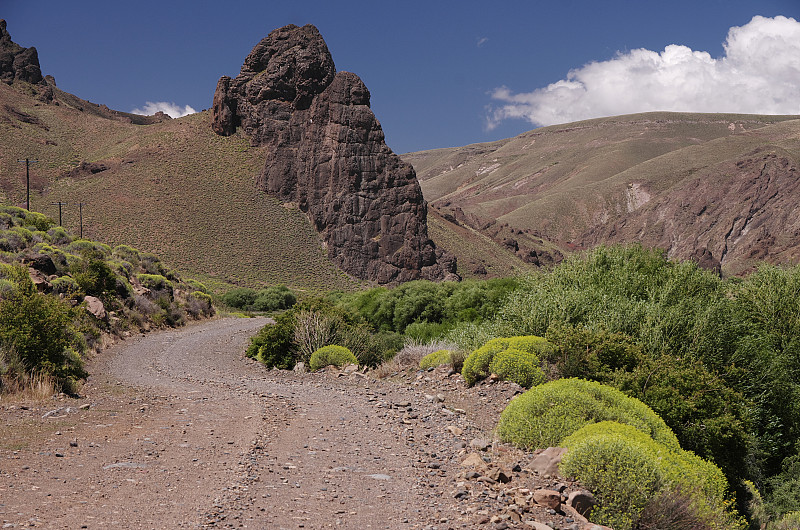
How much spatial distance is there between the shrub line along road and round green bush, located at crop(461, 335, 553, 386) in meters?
1.24

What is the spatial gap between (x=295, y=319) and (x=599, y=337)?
30.6 ft

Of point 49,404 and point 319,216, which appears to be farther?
point 319,216

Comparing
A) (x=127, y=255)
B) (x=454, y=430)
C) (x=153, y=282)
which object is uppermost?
(x=127, y=255)

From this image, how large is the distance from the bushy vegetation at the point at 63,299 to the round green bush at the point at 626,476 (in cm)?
922

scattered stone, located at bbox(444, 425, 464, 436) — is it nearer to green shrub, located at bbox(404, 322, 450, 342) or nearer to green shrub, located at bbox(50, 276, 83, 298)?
green shrub, located at bbox(404, 322, 450, 342)

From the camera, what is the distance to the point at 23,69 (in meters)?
110

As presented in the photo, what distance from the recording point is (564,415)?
7.97 metres

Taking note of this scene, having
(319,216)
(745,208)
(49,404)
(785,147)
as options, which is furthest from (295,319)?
(785,147)

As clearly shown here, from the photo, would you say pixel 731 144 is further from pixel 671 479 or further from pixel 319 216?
pixel 671 479

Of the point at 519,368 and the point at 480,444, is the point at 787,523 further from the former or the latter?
the point at 480,444

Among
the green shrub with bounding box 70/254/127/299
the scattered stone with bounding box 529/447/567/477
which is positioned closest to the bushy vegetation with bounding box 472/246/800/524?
the scattered stone with bounding box 529/447/567/477

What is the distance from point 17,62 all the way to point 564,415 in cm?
13264

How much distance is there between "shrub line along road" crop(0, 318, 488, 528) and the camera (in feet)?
17.6

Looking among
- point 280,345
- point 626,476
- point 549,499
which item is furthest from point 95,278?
point 626,476
